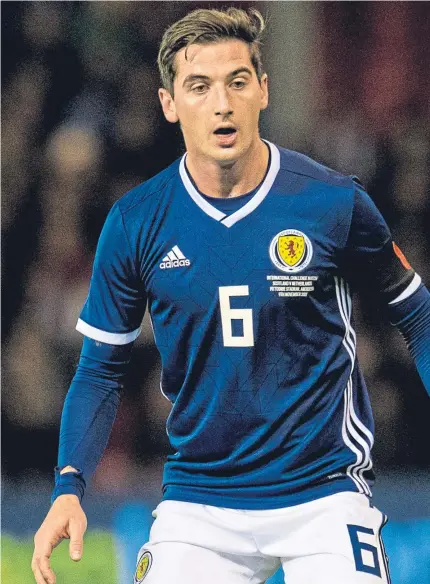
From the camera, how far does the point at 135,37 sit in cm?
662

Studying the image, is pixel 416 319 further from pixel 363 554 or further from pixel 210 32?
pixel 210 32

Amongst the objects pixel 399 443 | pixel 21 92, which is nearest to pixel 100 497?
pixel 399 443

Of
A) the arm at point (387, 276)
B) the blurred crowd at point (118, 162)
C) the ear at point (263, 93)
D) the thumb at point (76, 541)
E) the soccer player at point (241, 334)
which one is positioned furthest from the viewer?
the blurred crowd at point (118, 162)

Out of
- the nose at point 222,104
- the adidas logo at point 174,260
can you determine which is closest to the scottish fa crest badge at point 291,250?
the adidas logo at point 174,260

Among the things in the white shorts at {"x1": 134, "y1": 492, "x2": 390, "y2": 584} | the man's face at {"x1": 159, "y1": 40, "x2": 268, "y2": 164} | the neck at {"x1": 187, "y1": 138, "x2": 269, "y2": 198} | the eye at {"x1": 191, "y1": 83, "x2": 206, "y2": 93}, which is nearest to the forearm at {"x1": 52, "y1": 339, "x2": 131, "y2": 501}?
the white shorts at {"x1": 134, "y1": 492, "x2": 390, "y2": 584}

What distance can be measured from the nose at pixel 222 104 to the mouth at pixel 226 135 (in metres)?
0.04

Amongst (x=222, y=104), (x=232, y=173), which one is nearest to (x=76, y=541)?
(x=232, y=173)

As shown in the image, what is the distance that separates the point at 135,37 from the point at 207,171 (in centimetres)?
346

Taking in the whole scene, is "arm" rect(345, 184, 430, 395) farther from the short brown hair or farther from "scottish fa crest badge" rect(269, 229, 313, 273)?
the short brown hair

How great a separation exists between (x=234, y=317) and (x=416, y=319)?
0.53 m

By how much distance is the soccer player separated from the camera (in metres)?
3.15

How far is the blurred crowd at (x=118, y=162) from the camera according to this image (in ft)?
19.8

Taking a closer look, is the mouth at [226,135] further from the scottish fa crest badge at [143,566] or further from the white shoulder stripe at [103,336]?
the scottish fa crest badge at [143,566]

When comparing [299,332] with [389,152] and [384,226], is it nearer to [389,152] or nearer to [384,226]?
[384,226]
